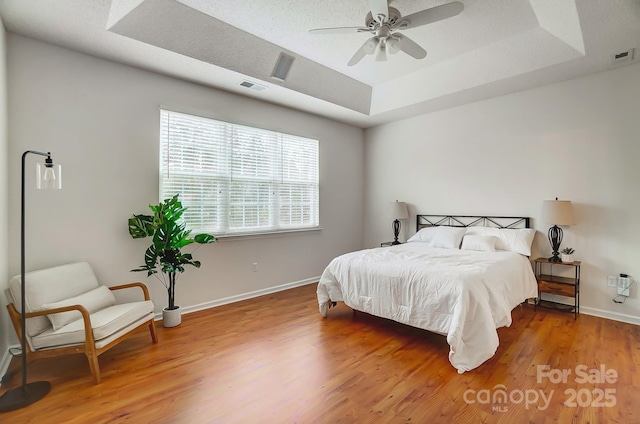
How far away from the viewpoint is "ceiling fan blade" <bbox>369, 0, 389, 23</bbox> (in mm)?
2269

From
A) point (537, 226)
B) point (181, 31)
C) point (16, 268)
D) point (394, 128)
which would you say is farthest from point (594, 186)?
point (16, 268)

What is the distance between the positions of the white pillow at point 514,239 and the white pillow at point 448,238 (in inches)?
14.2

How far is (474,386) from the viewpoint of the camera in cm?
217

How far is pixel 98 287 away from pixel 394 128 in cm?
504

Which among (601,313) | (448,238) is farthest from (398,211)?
(601,313)

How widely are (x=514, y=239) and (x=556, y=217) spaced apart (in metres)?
0.52

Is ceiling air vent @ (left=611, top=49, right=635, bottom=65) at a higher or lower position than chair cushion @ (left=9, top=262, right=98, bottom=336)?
higher

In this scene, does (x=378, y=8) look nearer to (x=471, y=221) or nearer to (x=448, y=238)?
(x=448, y=238)

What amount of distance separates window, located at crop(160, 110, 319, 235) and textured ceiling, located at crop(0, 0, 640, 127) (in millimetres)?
625

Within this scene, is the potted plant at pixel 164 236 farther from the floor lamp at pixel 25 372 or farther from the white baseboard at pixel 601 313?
the white baseboard at pixel 601 313

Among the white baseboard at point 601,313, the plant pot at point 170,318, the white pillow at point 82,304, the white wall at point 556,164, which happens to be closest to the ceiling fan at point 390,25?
the white wall at point 556,164

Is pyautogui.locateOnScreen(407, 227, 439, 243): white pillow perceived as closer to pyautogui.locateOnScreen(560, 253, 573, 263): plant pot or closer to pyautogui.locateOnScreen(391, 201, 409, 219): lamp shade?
pyautogui.locateOnScreen(391, 201, 409, 219): lamp shade

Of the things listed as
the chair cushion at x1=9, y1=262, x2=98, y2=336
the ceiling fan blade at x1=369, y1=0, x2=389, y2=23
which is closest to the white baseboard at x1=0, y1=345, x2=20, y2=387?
the chair cushion at x1=9, y1=262, x2=98, y2=336

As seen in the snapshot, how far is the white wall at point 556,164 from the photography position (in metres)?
3.42
